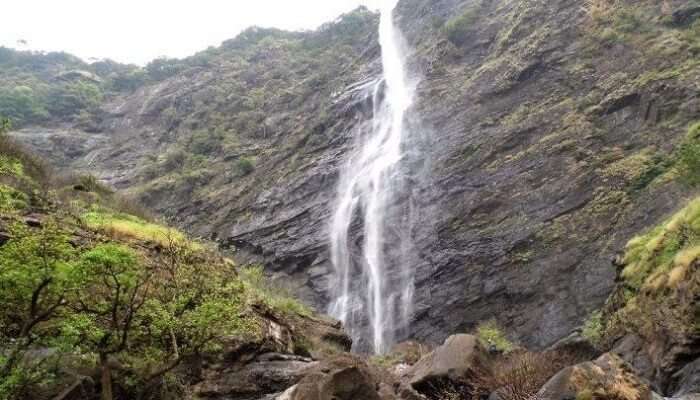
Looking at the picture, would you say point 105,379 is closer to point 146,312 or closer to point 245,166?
point 146,312

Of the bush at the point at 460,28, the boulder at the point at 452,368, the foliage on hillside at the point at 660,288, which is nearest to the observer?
the foliage on hillside at the point at 660,288

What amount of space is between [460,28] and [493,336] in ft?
88.0

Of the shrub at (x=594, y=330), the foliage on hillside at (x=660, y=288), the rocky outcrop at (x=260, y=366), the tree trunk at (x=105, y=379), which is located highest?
the tree trunk at (x=105, y=379)

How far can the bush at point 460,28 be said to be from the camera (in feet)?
133

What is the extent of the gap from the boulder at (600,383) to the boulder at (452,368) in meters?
3.71

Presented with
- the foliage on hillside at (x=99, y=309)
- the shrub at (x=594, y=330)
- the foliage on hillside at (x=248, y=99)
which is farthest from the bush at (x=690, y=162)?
the foliage on hillside at (x=248, y=99)

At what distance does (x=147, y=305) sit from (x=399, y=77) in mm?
35913

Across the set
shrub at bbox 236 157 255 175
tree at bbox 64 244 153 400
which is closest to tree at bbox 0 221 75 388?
tree at bbox 64 244 153 400

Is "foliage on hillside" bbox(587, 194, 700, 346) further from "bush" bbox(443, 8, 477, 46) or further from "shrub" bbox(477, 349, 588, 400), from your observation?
"bush" bbox(443, 8, 477, 46)

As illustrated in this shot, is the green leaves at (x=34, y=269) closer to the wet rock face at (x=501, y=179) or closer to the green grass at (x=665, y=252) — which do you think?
the green grass at (x=665, y=252)

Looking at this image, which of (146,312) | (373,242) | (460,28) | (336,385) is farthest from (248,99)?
(146,312)

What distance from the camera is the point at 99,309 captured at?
7.57m

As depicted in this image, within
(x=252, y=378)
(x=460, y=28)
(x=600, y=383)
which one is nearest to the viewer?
(x=600, y=383)

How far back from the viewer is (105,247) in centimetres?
703
